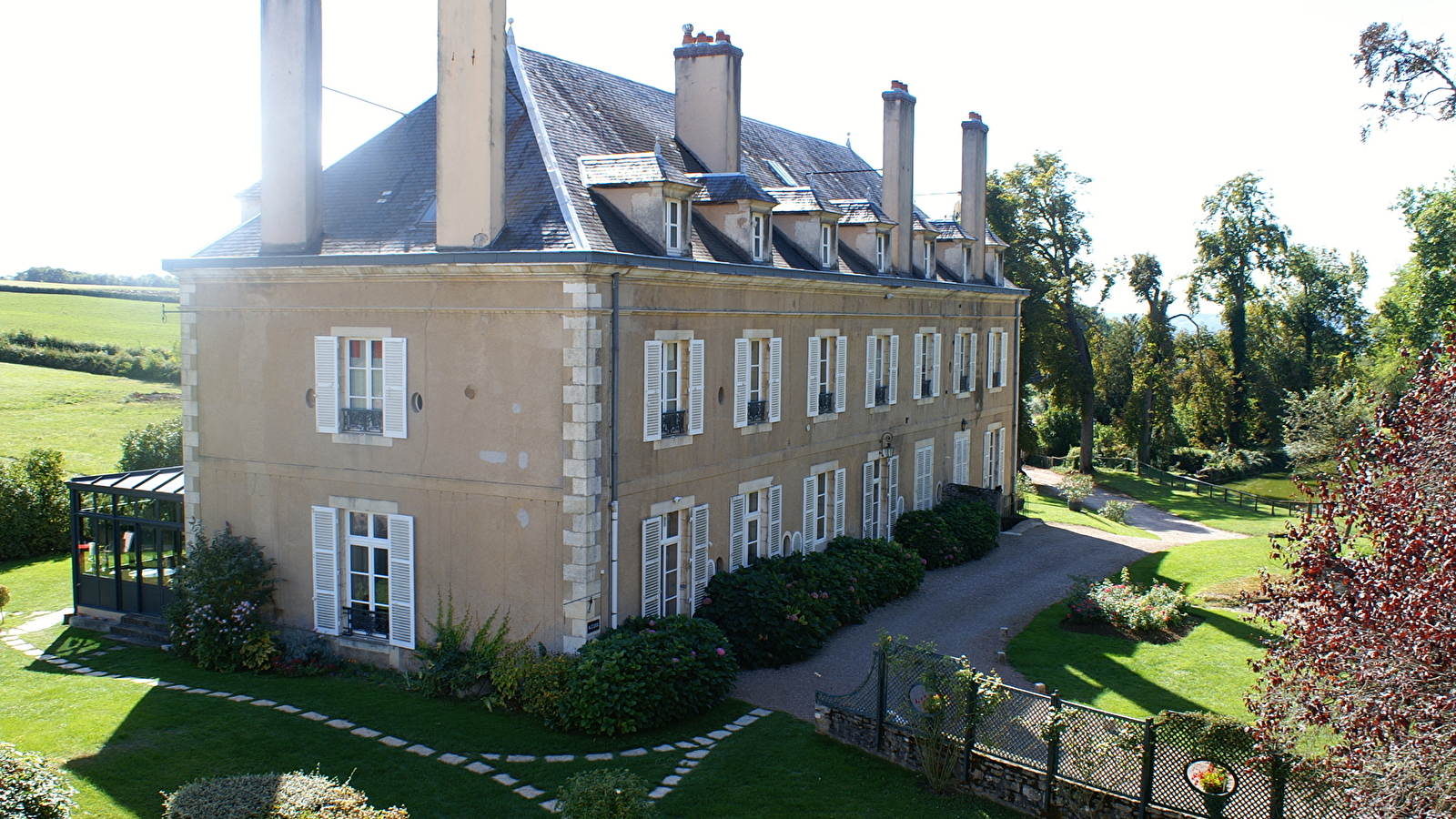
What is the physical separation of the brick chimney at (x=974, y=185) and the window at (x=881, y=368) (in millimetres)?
6284

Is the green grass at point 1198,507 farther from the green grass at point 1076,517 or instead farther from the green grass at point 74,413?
the green grass at point 74,413

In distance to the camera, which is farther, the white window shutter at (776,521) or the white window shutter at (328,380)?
the white window shutter at (776,521)

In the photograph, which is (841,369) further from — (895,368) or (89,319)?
(89,319)

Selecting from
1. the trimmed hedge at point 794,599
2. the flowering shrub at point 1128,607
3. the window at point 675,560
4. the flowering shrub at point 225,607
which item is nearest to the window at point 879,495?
the trimmed hedge at point 794,599

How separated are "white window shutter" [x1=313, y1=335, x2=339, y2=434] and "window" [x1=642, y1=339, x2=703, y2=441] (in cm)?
472

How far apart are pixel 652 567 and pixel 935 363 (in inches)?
504

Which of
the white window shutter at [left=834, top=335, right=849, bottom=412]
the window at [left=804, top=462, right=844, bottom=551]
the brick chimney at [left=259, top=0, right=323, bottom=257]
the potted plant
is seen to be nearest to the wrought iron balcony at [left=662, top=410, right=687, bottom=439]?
the window at [left=804, top=462, right=844, bottom=551]

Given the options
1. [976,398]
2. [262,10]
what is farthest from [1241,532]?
[262,10]

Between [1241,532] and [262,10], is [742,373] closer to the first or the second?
[262,10]

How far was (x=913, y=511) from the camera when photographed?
2570cm

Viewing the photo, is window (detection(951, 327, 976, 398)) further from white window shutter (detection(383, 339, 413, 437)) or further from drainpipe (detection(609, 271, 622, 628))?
white window shutter (detection(383, 339, 413, 437))

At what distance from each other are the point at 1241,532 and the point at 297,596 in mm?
29247

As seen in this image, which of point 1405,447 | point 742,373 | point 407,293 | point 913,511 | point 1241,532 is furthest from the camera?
point 1241,532

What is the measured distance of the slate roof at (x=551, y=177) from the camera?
15.9m
